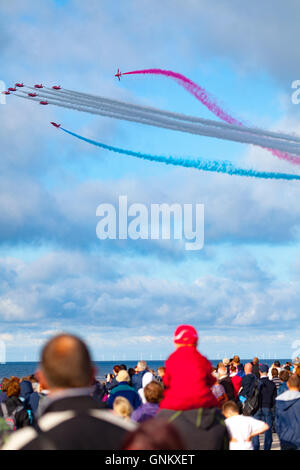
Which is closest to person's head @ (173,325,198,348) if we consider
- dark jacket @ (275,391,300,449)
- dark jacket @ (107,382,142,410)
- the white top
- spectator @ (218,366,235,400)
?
the white top

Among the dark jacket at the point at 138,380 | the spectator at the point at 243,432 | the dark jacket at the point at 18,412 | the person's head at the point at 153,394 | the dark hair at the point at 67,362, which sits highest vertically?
the dark jacket at the point at 138,380

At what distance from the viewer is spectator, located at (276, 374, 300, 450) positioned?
9.30 metres

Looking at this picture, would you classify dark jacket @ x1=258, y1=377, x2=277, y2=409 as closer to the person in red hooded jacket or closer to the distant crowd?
the distant crowd

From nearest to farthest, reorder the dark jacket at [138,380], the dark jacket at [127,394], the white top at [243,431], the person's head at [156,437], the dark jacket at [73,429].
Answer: the person's head at [156,437]
the dark jacket at [73,429]
the white top at [243,431]
the dark jacket at [127,394]
the dark jacket at [138,380]

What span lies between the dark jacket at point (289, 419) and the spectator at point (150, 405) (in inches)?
91.0

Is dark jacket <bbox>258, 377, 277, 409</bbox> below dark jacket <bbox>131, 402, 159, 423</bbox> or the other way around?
the other way around

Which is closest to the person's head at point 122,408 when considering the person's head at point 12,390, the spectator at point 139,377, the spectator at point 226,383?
the person's head at point 12,390

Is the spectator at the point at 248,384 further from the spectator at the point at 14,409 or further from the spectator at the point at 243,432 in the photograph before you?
the spectator at the point at 243,432

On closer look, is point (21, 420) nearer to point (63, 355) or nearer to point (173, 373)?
point (173, 373)

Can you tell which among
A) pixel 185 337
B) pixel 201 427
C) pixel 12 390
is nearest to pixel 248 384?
pixel 12 390

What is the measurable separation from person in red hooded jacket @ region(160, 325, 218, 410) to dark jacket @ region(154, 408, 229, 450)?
6 centimetres

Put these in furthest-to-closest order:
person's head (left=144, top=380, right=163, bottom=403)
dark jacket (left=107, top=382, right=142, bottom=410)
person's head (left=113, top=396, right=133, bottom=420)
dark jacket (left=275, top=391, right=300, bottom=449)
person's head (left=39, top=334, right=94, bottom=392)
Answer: dark jacket (left=107, top=382, right=142, bottom=410)
dark jacket (left=275, top=391, right=300, bottom=449)
person's head (left=144, top=380, right=163, bottom=403)
person's head (left=113, top=396, right=133, bottom=420)
person's head (left=39, top=334, right=94, bottom=392)

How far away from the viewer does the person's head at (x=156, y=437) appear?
2.77 meters
